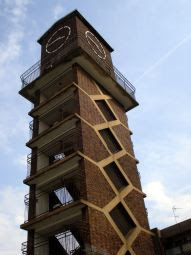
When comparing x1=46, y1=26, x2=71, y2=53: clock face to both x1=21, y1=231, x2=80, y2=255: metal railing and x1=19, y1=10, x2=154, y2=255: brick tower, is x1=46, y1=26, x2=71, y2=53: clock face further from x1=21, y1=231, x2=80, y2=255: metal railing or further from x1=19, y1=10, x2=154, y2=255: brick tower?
x1=21, y1=231, x2=80, y2=255: metal railing

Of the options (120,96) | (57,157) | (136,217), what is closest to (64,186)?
(57,157)

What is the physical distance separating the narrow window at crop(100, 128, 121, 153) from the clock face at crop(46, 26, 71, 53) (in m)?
8.15

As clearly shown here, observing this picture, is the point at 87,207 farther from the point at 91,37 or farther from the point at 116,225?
the point at 91,37

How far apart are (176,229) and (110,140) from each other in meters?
6.93

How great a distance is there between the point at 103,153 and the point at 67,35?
10999 mm

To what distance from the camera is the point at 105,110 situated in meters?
27.3

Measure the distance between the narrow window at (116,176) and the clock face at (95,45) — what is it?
10346 mm

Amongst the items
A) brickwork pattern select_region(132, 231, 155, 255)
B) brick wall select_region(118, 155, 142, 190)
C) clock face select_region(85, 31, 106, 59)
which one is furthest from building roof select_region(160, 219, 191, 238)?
clock face select_region(85, 31, 106, 59)

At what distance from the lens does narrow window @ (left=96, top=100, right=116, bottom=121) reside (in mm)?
26834

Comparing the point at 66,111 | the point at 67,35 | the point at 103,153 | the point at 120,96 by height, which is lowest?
the point at 103,153

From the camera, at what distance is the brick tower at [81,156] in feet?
66.5

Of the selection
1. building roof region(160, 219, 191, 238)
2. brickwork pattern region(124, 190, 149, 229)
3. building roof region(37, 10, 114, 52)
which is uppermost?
building roof region(37, 10, 114, 52)

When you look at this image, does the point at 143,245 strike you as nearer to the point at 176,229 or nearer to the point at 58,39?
the point at 176,229

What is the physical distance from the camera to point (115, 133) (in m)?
26.4
